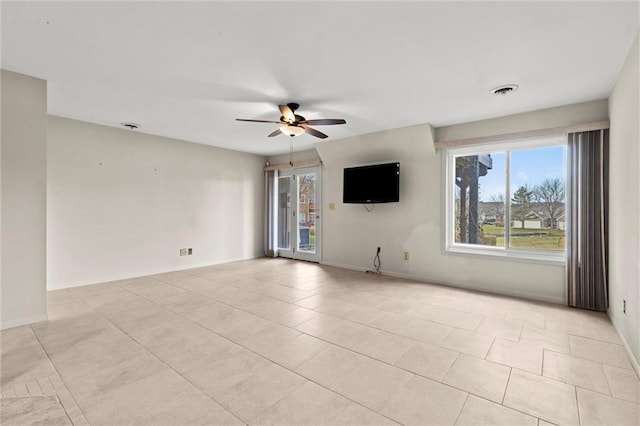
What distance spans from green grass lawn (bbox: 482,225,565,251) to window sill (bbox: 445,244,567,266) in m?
0.09

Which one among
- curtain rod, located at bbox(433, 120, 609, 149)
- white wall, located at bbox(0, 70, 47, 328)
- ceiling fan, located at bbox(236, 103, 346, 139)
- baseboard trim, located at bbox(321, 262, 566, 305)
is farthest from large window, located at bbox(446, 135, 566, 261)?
white wall, located at bbox(0, 70, 47, 328)

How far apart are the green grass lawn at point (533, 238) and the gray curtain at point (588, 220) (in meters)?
0.29

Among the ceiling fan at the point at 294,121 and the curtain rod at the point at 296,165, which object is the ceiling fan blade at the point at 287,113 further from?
the curtain rod at the point at 296,165

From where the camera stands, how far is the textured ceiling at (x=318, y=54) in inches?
79.8

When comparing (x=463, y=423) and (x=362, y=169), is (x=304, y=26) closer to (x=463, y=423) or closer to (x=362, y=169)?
(x=463, y=423)

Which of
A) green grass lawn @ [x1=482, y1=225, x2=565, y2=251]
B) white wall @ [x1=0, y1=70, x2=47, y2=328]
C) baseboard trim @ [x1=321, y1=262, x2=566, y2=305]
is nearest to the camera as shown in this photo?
white wall @ [x1=0, y1=70, x2=47, y2=328]

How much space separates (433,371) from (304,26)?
2.70 metres

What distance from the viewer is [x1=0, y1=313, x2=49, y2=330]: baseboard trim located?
2.90 m

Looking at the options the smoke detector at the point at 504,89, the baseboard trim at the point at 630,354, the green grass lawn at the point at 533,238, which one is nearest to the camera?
the baseboard trim at the point at 630,354

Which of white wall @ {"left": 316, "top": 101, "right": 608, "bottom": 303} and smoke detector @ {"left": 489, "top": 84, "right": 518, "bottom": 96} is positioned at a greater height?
smoke detector @ {"left": 489, "top": 84, "right": 518, "bottom": 96}

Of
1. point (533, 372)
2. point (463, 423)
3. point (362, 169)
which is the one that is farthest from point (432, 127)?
point (463, 423)

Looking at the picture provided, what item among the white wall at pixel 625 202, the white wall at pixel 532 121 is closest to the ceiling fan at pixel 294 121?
the white wall at pixel 532 121

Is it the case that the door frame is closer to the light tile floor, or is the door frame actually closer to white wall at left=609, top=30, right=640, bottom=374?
the light tile floor

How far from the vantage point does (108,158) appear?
486cm
